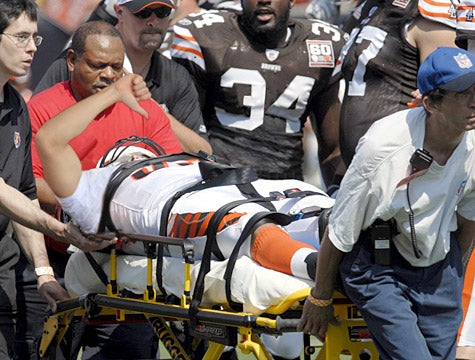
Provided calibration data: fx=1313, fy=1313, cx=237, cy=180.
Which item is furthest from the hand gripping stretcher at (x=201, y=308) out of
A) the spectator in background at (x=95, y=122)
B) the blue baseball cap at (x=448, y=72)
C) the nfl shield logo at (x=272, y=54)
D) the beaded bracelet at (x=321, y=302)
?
the nfl shield logo at (x=272, y=54)

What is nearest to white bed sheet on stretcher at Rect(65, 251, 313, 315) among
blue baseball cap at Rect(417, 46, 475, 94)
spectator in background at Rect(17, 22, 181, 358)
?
spectator in background at Rect(17, 22, 181, 358)

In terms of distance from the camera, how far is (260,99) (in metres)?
6.79

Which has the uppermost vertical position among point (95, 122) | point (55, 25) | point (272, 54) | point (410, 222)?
point (410, 222)

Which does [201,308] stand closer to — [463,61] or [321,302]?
[321,302]

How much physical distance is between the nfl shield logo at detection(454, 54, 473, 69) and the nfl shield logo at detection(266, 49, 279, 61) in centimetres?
278

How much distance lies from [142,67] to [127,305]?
6.18 ft

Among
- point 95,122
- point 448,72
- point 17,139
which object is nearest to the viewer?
point 448,72

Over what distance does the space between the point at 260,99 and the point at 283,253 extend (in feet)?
7.73

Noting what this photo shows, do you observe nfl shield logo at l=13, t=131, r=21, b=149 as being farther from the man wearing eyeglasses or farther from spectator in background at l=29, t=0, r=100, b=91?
spectator in background at l=29, t=0, r=100, b=91

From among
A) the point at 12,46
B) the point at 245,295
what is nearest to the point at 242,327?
the point at 245,295

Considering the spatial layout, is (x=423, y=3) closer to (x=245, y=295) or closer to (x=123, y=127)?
(x=123, y=127)

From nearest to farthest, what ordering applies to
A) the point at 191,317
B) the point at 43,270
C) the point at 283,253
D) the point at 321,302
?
the point at 321,302 → the point at 283,253 → the point at 191,317 → the point at 43,270

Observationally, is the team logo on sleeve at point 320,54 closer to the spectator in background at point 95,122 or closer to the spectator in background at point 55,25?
the spectator in background at point 95,122

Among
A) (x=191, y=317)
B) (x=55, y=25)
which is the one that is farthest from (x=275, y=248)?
(x=55, y=25)
